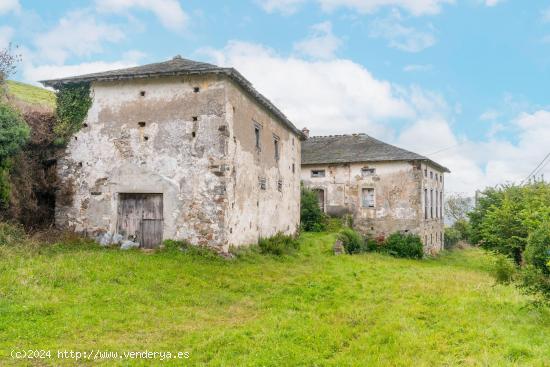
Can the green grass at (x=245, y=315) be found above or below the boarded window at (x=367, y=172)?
below

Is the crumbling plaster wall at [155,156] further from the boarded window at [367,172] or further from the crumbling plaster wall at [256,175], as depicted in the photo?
the boarded window at [367,172]

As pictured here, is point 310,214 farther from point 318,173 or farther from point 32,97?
point 32,97

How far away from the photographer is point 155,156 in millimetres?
13242

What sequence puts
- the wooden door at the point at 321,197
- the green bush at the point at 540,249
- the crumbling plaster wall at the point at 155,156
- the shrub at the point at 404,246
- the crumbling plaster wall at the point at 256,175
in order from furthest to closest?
the wooden door at the point at 321,197 → the shrub at the point at 404,246 → the crumbling plaster wall at the point at 256,175 → the crumbling plaster wall at the point at 155,156 → the green bush at the point at 540,249

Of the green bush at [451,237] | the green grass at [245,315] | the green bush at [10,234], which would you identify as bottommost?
the green bush at [451,237]

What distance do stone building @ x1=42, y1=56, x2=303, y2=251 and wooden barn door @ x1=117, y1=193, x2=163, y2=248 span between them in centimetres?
3

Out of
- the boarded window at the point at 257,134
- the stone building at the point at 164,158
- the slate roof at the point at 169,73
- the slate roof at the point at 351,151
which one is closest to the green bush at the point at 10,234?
the stone building at the point at 164,158

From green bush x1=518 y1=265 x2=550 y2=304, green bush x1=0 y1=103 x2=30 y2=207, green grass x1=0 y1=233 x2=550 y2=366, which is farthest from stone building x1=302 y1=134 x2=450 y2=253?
green bush x1=0 y1=103 x2=30 y2=207

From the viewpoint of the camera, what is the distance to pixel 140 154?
44.0ft

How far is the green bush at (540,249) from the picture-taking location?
7547mm

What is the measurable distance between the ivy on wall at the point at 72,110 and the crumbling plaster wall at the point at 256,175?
515 cm

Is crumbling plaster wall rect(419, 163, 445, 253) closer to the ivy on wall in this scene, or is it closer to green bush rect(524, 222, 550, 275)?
green bush rect(524, 222, 550, 275)

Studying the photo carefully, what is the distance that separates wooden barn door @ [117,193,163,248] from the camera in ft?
43.1

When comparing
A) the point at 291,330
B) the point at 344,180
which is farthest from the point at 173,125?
the point at 344,180
